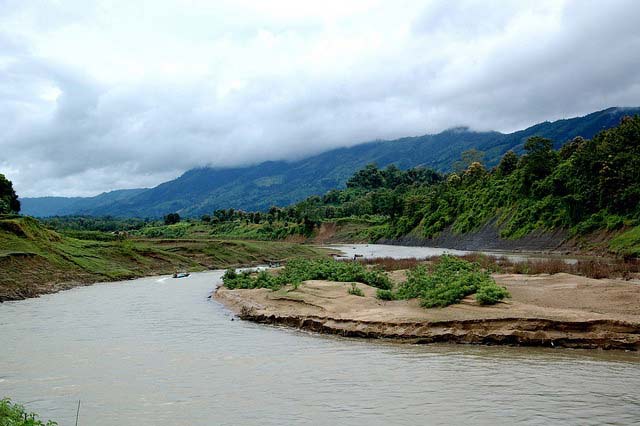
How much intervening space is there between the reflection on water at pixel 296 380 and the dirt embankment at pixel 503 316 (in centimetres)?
78

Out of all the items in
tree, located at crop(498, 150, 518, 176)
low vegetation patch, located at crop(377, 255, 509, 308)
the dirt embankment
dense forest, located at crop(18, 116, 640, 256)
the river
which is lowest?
the river

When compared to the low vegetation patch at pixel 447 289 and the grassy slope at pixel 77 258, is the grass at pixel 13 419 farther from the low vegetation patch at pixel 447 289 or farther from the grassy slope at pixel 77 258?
the grassy slope at pixel 77 258

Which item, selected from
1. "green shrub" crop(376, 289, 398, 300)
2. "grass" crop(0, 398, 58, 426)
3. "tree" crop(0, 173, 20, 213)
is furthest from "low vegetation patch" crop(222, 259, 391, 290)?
"tree" crop(0, 173, 20, 213)

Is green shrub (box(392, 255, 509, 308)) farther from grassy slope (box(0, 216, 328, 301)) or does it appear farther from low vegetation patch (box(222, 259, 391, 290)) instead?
grassy slope (box(0, 216, 328, 301))

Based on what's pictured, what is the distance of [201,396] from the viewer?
14.9 metres

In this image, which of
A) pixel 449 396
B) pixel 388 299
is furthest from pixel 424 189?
pixel 449 396

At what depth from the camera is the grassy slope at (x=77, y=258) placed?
41125 mm

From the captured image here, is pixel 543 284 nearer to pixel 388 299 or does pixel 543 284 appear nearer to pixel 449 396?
pixel 388 299

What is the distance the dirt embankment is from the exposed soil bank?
48.7m

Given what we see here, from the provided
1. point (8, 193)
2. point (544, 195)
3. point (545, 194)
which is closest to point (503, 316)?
point (545, 194)

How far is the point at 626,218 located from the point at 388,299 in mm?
48296

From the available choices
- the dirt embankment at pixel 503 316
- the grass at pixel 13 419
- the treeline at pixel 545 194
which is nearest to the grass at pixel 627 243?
the treeline at pixel 545 194

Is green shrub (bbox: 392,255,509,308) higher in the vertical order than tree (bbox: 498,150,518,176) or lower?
lower

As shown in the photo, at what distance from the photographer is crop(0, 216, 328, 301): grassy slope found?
41.1 metres
